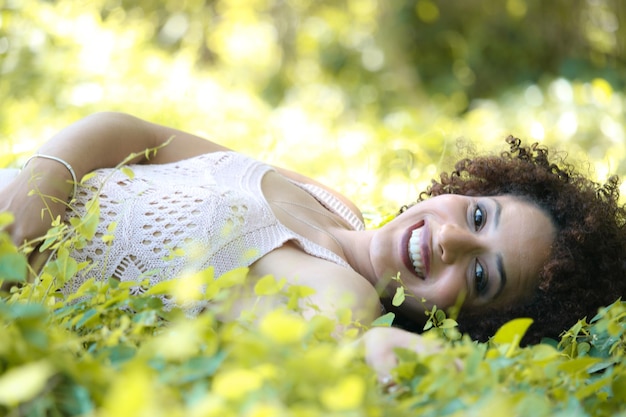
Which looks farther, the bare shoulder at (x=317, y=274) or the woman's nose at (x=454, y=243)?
the woman's nose at (x=454, y=243)

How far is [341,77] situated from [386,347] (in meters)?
8.64

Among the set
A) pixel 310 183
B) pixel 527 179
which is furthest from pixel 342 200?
pixel 527 179

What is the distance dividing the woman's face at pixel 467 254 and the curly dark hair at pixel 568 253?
0.04 meters

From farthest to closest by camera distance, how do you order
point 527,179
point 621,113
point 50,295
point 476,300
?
point 621,113, point 527,179, point 476,300, point 50,295

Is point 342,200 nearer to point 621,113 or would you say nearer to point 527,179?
point 527,179

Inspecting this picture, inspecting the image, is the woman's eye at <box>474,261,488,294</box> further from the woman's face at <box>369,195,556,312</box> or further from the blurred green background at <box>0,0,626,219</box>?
the blurred green background at <box>0,0,626,219</box>

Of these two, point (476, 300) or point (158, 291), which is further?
point (476, 300)

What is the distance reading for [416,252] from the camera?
86.1 inches

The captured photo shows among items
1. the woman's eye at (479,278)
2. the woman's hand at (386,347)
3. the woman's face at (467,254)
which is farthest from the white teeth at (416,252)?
the woman's hand at (386,347)

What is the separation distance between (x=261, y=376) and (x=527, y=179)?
1774mm

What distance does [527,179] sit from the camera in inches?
96.3

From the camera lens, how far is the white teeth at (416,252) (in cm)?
217

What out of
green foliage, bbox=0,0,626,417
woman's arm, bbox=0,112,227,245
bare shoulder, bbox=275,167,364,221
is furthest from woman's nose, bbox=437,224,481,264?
woman's arm, bbox=0,112,227,245

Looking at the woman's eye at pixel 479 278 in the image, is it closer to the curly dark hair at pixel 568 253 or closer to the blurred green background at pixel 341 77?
the curly dark hair at pixel 568 253
